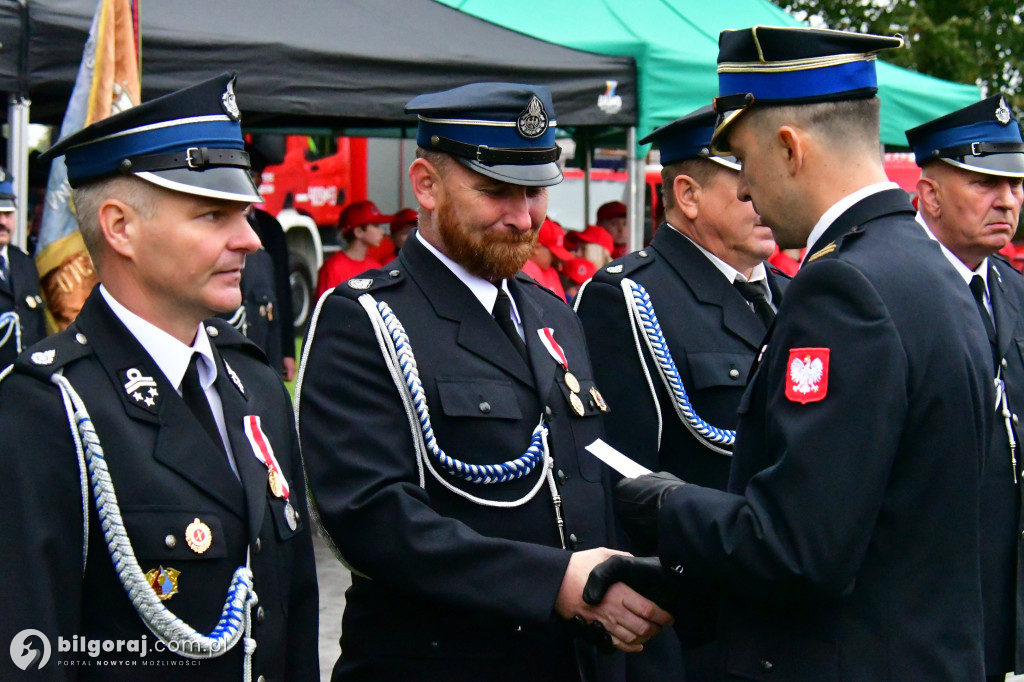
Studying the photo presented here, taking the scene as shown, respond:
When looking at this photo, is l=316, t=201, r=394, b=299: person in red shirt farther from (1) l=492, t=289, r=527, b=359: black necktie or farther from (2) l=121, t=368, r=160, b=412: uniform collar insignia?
(2) l=121, t=368, r=160, b=412: uniform collar insignia

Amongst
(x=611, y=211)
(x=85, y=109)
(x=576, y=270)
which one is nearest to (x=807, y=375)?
(x=85, y=109)

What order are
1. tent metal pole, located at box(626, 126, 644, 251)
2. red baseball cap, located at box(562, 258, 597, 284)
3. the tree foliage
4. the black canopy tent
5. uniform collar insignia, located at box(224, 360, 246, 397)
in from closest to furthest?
uniform collar insignia, located at box(224, 360, 246, 397), the black canopy tent, tent metal pole, located at box(626, 126, 644, 251), red baseball cap, located at box(562, 258, 597, 284), the tree foliage

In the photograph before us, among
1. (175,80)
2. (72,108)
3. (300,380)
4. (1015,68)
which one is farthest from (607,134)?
(1015,68)

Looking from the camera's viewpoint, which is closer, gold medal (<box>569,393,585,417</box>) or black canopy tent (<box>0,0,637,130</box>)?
gold medal (<box>569,393,585,417</box>)

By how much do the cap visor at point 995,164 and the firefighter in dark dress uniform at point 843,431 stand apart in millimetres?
2236

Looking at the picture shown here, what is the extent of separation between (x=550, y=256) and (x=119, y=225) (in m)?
6.49

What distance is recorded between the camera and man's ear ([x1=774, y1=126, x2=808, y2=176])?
227cm

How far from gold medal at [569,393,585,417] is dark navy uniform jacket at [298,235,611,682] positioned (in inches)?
0.8

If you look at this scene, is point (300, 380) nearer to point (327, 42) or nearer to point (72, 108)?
point (72, 108)

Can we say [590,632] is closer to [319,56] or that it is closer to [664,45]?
[319,56]

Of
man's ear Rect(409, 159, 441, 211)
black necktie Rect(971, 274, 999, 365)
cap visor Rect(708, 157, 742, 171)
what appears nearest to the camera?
man's ear Rect(409, 159, 441, 211)

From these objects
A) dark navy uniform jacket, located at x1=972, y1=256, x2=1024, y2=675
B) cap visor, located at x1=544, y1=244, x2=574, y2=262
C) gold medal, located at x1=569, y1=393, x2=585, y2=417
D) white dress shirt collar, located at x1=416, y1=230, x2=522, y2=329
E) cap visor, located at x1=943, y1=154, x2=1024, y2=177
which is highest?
Result: cap visor, located at x1=943, y1=154, x2=1024, y2=177

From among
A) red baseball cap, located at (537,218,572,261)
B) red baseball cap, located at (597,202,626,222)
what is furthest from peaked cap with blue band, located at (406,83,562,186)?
red baseball cap, located at (597,202,626,222)

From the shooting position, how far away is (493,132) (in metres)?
2.84
